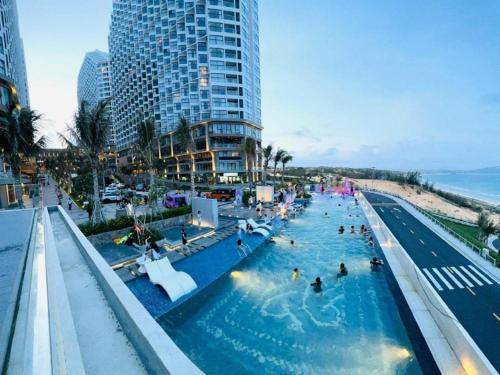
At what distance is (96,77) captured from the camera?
10712 cm

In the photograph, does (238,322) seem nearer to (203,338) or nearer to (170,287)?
(203,338)

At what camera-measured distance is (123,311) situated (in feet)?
7.89

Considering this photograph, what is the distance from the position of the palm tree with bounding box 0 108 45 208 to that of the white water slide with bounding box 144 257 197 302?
609 inches

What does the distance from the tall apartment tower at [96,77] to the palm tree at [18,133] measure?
8724 cm

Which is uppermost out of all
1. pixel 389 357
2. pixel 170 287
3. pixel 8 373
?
pixel 8 373

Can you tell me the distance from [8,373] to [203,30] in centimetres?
6564

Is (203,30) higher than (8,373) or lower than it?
higher

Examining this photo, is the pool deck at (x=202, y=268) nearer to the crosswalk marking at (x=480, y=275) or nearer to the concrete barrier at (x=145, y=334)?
the concrete barrier at (x=145, y=334)

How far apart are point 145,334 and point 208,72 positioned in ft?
200

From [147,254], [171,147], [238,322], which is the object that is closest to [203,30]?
[171,147]

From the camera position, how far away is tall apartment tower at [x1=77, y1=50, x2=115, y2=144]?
10475 centimetres

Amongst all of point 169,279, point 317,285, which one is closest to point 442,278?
point 317,285

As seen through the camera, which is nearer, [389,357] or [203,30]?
[389,357]

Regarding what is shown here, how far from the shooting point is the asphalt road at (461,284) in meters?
10.1
